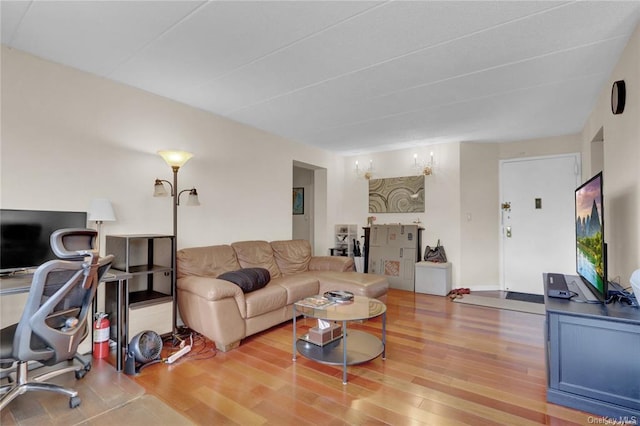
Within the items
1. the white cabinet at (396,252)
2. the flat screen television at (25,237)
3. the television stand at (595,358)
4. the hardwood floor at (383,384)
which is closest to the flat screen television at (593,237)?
the television stand at (595,358)

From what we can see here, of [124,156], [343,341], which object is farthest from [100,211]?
[343,341]

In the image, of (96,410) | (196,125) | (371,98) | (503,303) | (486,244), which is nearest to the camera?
(96,410)

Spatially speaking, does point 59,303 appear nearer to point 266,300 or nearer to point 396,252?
point 266,300

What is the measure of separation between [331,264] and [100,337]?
2.73 metres

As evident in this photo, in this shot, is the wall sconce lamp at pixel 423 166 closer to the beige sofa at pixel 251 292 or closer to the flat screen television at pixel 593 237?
the beige sofa at pixel 251 292

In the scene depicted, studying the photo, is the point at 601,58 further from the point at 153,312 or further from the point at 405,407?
the point at 153,312

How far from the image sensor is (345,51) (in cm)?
236

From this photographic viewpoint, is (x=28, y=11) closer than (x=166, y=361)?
Yes

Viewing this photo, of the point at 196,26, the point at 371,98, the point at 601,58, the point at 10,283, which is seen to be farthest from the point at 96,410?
the point at 601,58

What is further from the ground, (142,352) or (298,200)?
(298,200)

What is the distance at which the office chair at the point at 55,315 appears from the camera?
5.46ft

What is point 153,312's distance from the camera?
277cm

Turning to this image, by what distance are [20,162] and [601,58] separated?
4.56 metres

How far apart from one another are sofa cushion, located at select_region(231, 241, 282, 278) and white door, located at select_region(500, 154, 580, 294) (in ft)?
12.3
